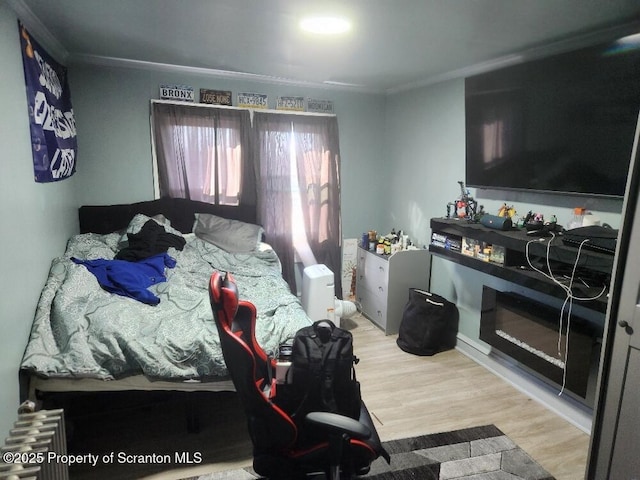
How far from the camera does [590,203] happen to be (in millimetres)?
2271

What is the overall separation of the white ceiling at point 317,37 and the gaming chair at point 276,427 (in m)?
1.54

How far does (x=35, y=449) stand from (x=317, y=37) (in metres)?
2.50

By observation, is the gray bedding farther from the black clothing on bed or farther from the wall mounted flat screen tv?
the wall mounted flat screen tv

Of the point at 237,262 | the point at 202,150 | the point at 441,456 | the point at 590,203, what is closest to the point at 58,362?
the point at 237,262

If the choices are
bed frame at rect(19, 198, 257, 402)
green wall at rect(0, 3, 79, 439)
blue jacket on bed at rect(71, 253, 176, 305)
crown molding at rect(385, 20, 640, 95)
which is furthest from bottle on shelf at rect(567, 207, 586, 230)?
green wall at rect(0, 3, 79, 439)

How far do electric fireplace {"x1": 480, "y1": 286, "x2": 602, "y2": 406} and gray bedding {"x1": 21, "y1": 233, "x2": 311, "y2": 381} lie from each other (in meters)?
1.47

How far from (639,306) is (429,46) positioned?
1934mm

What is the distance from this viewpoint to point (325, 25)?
2219 millimetres

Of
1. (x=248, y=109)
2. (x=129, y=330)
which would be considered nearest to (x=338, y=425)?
(x=129, y=330)

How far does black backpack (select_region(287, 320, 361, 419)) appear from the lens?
1497 mm

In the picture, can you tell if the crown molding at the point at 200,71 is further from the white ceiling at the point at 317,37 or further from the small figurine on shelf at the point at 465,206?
the small figurine on shelf at the point at 465,206

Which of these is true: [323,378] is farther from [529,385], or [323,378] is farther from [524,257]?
[529,385]

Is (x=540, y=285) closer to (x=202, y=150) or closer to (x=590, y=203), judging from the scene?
(x=590, y=203)

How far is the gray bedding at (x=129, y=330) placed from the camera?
1818 mm
